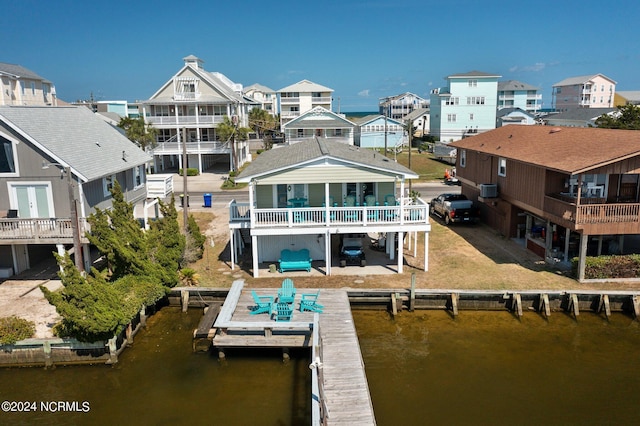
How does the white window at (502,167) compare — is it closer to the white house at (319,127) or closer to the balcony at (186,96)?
the white house at (319,127)

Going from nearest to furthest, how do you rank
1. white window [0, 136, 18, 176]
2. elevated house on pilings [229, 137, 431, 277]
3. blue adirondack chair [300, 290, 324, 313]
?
blue adirondack chair [300, 290, 324, 313], white window [0, 136, 18, 176], elevated house on pilings [229, 137, 431, 277]

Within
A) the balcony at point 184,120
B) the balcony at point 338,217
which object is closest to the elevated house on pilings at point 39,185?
the balcony at point 338,217

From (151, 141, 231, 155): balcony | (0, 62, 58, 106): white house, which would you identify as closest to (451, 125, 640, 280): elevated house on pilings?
(151, 141, 231, 155): balcony

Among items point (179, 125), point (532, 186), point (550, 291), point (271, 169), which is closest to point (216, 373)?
point (271, 169)

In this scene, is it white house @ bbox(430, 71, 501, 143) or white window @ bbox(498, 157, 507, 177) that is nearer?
white window @ bbox(498, 157, 507, 177)

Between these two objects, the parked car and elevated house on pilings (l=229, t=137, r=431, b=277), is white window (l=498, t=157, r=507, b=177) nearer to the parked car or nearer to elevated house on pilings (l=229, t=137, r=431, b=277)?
the parked car

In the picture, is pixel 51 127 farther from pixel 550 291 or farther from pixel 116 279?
pixel 550 291

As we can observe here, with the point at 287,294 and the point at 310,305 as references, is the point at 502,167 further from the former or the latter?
the point at 287,294
